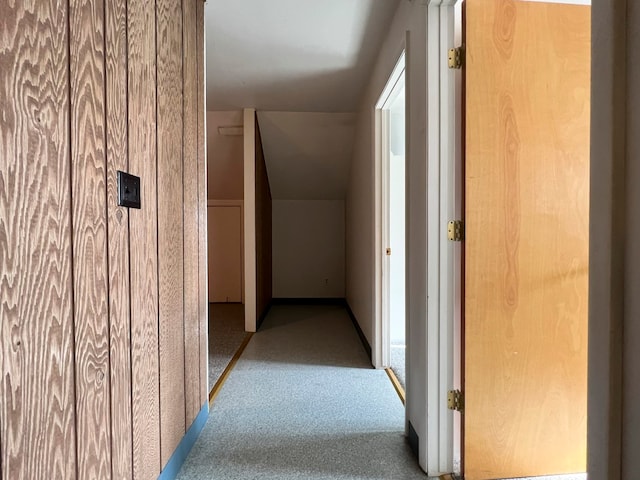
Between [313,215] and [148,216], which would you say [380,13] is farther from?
[313,215]

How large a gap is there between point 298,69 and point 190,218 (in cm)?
171

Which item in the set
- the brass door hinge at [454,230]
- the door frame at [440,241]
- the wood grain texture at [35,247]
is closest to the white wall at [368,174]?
the door frame at [440,241]

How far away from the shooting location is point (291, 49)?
7.66ft

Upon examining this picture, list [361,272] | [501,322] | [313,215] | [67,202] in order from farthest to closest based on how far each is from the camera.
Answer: [313,215], [361,272], [501,322], [67,202]

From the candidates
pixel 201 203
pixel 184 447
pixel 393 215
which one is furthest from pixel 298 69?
pixel 184 447

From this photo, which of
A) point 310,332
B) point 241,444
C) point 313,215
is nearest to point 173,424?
point 241,444

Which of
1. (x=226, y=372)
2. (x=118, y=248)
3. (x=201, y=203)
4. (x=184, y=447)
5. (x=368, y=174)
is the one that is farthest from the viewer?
(x=368, y=174)

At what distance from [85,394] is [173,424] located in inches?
26.0

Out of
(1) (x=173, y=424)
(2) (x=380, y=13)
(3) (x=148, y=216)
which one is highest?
(2) (x=380, y=13)

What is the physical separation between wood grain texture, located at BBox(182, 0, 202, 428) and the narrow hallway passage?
Result: 0.25 metres

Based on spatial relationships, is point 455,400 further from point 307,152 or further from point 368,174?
point 307,152

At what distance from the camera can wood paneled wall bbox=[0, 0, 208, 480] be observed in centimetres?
65

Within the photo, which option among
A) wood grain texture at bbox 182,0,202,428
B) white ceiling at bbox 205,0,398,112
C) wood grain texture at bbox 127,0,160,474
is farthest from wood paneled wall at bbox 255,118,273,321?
wood grain texture at bbox 127,0,160,474

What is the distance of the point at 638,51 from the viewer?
0.57 metres
